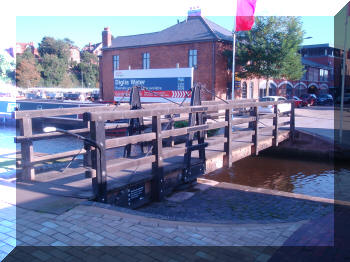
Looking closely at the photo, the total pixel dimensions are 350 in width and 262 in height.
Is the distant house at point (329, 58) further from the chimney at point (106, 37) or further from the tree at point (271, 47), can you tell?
the chimney at point (106, 37)

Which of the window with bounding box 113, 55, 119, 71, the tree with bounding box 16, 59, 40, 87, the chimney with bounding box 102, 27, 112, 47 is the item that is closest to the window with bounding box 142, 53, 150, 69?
the window with bounding box 113, 55, 119, 71

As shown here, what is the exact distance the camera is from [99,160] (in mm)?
4906

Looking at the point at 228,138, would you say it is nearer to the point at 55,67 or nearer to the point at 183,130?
the point at 183,130

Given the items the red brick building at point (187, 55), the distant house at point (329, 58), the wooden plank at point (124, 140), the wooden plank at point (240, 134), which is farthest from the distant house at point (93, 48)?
the wooden plank at point (124, 140)

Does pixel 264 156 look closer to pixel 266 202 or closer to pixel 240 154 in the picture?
pixel 240 154

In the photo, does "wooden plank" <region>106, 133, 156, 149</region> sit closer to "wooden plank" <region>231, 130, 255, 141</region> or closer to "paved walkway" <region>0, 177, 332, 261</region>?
"paved walkway" <region>0, 177, 332, 261</region>

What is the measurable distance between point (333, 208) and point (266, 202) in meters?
1.26

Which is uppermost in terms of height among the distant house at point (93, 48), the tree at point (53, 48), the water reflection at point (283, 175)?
the distant house at point (93, 48)

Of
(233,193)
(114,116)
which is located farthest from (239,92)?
(114,116)

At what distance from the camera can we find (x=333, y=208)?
6.11 metres

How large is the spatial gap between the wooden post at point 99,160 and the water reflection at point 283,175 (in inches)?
257

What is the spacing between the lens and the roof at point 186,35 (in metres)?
31.3

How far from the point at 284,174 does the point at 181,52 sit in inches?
889

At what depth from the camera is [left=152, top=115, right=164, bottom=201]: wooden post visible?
19.2 feet
